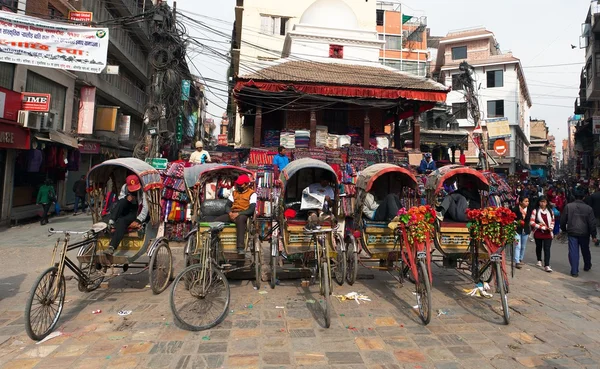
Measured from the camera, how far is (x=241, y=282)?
270 inches

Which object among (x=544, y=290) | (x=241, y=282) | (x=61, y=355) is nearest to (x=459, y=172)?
(x=544, y=290)

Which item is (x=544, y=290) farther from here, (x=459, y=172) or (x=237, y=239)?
(x=237, y=239)

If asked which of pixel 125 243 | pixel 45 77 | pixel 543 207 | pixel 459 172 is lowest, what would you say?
pixel 125 243

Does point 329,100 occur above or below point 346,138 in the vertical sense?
above

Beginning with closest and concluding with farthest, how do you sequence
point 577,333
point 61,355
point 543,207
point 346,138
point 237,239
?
point 61,355, point 577,333, point 237,239, point 543,207, point 346,138

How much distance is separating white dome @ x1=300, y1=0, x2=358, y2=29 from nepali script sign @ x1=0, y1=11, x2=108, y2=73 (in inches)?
604

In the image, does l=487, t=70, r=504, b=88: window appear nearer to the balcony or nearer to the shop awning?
the balcony

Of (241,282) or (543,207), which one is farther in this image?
(543,207)

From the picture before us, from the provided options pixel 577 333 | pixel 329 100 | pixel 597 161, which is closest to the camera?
pixel 577 333

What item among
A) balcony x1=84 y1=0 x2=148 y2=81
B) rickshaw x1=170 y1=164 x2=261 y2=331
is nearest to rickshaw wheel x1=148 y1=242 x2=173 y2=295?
rickshaw x1=170 y1=164 x2=261 y2=331

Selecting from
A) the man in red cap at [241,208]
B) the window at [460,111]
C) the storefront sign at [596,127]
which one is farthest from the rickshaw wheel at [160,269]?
the window at [460,111]

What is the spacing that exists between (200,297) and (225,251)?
1.42 meters

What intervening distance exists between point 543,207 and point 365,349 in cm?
690

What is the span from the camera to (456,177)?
7.68 meters
